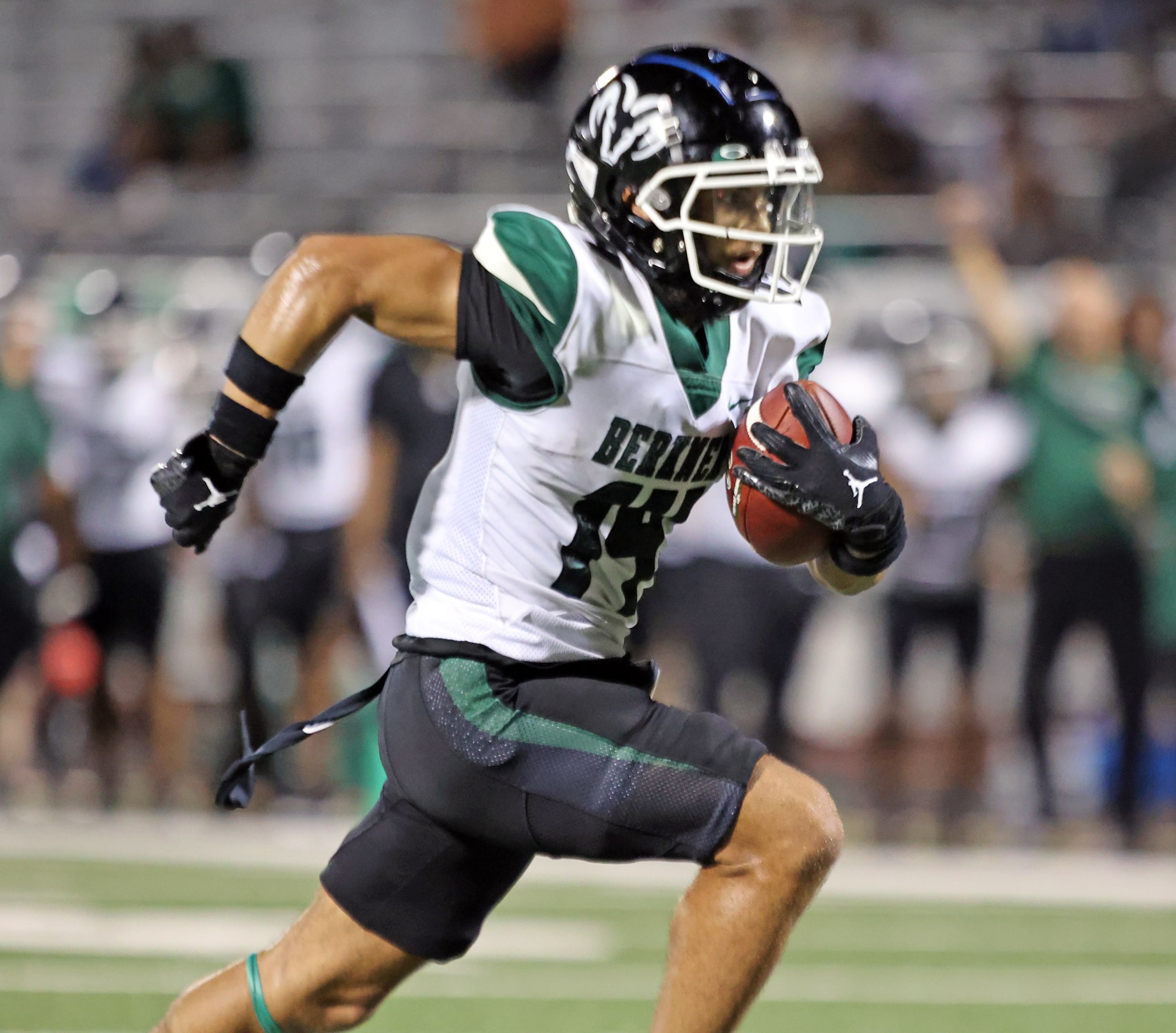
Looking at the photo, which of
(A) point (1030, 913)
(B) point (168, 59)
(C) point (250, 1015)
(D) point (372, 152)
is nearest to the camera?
(C) point (250, 1015)

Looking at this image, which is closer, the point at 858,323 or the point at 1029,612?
the point at 1029,612

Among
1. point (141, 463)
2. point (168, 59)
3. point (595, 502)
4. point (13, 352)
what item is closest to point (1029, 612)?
point (141, 463)

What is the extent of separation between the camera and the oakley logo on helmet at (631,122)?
271 cm

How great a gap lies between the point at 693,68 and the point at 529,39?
22.6 feet

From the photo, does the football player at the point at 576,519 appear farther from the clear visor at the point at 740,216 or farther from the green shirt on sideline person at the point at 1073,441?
the green shirt on sideline person at the point at 1073,441

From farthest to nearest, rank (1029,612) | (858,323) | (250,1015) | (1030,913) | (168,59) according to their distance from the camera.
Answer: (168,59), (858,323), (1029,612), (1030,913), (250,1015)

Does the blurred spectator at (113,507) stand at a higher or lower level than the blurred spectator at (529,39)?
lower

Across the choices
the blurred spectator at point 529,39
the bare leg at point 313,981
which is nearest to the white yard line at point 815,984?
the bare leg at point 313,981

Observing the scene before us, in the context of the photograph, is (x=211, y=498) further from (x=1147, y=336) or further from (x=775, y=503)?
(x=1147, y=336)

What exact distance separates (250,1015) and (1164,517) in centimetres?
496

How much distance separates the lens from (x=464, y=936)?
8.78ft

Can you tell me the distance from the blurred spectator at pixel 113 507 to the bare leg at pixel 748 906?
4.83 meters

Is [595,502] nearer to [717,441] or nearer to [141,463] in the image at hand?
[717,441]

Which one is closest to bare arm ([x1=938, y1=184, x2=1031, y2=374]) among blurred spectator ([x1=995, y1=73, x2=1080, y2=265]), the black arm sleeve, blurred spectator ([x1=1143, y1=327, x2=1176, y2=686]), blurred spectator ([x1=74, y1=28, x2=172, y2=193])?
blurred spectator ([x1=995, y1=73, x2=1080, y2=265])
